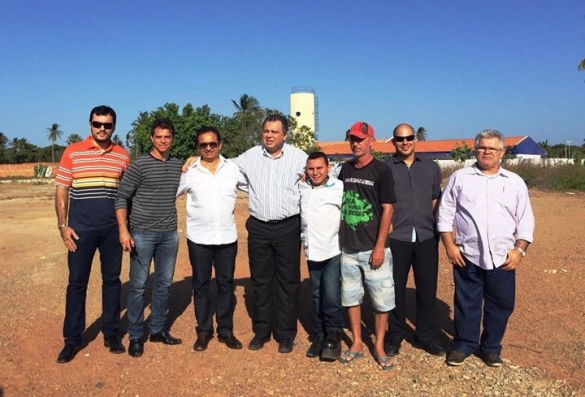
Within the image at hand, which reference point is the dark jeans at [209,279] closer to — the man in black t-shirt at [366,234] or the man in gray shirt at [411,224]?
the man in black t-shirt at [366,234]

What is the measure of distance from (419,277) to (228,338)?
1642mm

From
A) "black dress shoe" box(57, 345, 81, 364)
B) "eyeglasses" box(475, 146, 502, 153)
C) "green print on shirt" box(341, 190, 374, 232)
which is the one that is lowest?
"black dress shoe" box(57, 345, 81, 364)

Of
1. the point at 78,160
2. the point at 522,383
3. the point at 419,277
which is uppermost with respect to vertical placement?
the point at 78,160

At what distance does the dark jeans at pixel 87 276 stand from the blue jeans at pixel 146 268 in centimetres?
14

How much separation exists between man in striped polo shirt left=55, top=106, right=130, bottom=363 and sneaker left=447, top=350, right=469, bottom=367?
254cm

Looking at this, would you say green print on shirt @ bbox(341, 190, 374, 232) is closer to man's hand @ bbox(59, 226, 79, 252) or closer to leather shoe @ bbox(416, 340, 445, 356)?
leather shoe @ bbox(416, 340, 445, 356)

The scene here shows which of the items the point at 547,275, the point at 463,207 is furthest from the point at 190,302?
the point at 547,275

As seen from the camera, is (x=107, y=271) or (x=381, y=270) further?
(x=107, y=271)

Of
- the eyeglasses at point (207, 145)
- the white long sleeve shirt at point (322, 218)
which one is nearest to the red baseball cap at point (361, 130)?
the white long sleeve shirt at point (322, 218)

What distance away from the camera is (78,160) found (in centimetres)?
367

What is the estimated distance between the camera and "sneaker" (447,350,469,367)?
11.8 ft

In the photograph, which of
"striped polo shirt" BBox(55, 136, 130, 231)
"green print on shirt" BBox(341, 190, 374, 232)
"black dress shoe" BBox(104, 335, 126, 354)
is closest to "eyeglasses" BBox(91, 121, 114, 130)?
"striped polo shirt" BBox(55, 136, 130, 231)

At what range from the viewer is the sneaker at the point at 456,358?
359cm

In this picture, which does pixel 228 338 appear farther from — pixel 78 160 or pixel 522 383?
pixel 522 383
